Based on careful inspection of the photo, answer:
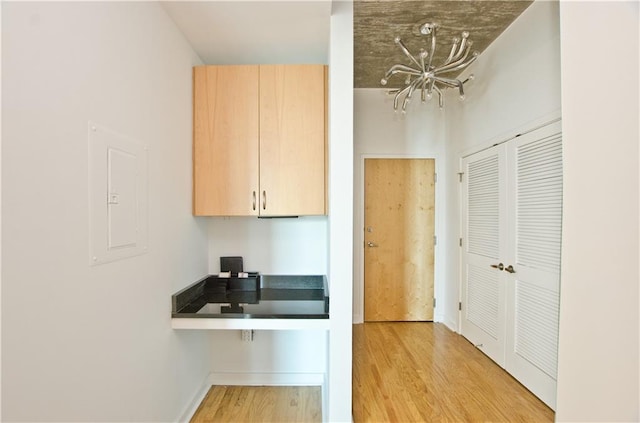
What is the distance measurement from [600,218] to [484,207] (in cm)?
220

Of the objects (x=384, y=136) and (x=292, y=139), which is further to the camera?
(x=384, y=136)

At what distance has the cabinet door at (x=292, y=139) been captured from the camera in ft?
6.69

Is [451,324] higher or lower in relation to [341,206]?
lower

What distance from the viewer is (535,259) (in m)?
2.25

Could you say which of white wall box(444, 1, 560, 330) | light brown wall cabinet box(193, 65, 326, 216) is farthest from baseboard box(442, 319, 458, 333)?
light brown wall cabinet box(193, 65, 326, 216)

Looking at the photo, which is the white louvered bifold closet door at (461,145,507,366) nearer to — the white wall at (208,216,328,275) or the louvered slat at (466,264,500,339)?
the louvered slat at (466,264,500,339)

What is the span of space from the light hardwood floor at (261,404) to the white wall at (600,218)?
5.30 ft

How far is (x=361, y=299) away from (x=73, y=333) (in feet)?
10.2

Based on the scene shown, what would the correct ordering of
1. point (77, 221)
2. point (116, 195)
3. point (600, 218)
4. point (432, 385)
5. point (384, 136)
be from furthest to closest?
point (384, 136) → point (432, 385) → point (116, 195) → point (77, 221) → point (600, 218)

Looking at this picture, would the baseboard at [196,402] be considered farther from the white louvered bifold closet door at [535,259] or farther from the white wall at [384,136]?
the white louvered bifold closet door at [535,259]

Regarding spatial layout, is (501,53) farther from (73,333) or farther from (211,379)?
(211,379)

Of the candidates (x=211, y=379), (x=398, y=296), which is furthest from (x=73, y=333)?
(x=398, y=296)

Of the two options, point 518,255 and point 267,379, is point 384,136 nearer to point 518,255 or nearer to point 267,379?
point 518,255

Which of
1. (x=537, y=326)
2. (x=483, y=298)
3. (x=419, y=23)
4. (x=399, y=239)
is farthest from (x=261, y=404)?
(x=419, y=23)
